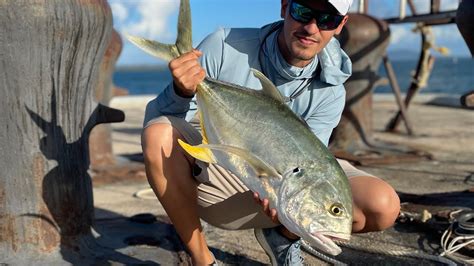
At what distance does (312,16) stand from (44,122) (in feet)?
4.08

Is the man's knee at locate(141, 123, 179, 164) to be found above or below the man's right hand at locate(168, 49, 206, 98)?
below

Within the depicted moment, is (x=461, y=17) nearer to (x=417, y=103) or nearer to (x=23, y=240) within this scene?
(x=23, y=240)

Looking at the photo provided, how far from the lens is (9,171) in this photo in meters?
2.52

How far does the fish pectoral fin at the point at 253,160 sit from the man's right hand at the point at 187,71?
27cm

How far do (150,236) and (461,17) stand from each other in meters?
2.10

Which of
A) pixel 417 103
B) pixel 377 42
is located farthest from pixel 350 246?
pixel 417 103

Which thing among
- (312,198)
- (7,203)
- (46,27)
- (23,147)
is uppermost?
(46,27)

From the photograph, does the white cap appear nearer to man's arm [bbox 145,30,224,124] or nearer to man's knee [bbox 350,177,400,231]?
man's arm [bbox 145,30,224,124]

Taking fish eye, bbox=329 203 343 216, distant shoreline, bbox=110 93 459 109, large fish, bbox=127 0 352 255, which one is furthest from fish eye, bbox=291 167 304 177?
distant shoreline, bbox=110 93 459 109

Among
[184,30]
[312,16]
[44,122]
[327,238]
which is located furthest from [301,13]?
[44,122]

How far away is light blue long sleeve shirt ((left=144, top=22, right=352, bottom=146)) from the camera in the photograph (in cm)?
250

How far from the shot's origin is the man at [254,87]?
2328 mm

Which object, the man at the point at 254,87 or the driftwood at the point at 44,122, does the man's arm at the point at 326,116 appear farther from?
the driftwood at the point at 44,122

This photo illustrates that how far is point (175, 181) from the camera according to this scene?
2385mm
